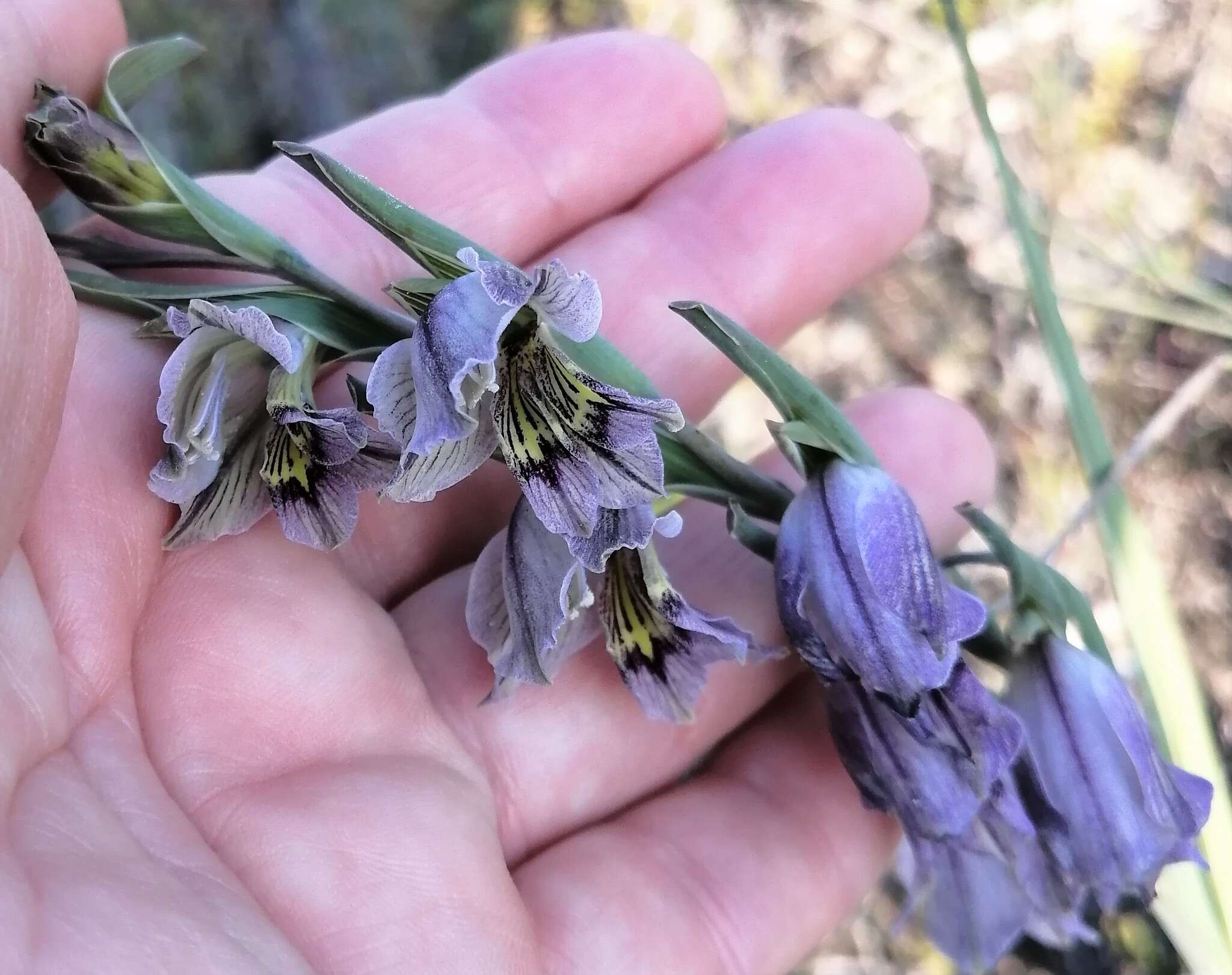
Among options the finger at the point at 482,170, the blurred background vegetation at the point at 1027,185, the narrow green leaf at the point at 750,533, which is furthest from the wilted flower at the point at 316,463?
the blurred background vegetation at the point at 1027,185

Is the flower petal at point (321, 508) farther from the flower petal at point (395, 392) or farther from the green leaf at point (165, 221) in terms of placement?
the green leaf at point (165, 221)

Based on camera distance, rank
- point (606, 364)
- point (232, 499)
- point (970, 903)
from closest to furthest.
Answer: point (606, 364), point (232, 499), point (970, 903)

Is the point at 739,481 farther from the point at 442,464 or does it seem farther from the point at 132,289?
the point at 132,289

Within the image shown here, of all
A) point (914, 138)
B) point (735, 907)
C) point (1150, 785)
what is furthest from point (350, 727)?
point (914, 138)

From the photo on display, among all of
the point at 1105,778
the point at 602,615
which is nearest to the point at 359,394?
the point at 602,615

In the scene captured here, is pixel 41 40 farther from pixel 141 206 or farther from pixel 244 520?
pixel 244 520
